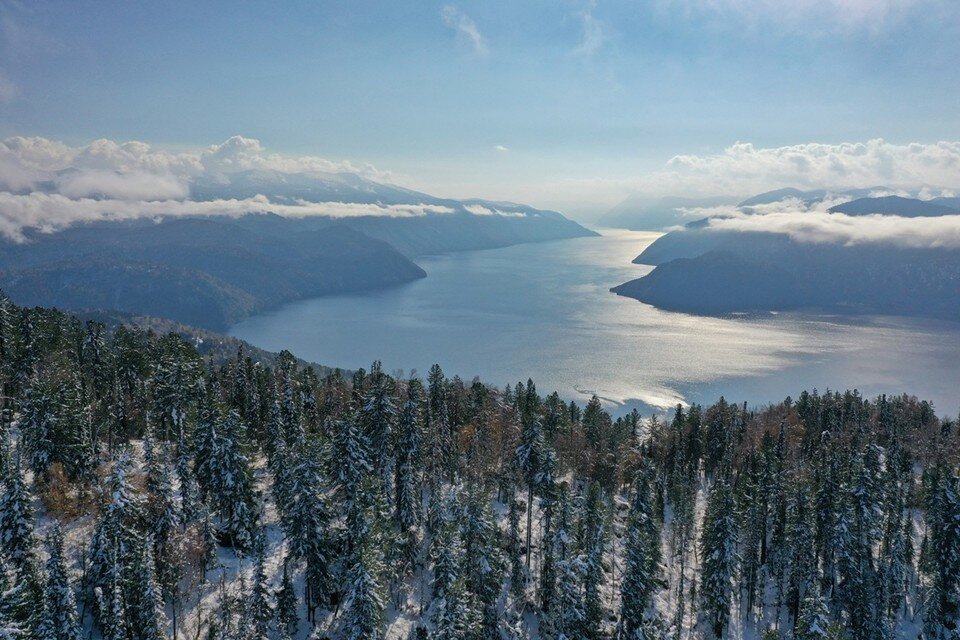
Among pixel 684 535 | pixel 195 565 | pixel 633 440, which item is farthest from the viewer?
pixel 633 440

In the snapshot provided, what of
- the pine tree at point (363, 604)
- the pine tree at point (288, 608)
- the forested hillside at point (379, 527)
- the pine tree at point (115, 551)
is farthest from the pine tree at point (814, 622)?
the pine tree at point (115, 551)

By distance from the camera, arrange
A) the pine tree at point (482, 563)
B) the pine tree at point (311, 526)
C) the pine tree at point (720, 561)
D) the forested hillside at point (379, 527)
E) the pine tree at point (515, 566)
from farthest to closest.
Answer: the pine tree at point (515, 566) → the pine tree at point (720, 561) → the pine tree at point (311, 526) → the pine tree at point (482, 563) → the forested hillside at point (379, 527)

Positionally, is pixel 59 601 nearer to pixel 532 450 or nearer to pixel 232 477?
pixel 232 477

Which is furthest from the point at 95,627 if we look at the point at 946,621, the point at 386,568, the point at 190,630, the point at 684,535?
the point at 946,621

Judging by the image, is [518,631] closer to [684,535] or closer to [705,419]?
[684,535]

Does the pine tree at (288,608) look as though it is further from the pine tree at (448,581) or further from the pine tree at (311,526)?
the pine tree at (448,581)

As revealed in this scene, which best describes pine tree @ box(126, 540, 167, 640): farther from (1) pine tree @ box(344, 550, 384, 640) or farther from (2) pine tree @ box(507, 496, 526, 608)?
(2) pine tree @ box(507, 496, 526, 608)

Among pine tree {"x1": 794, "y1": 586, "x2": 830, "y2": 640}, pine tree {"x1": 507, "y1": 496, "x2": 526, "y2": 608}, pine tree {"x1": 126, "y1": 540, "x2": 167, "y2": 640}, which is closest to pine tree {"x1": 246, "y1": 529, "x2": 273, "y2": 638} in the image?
pine tree {"x1": 126, "y1": 540, "x2": 167, "y2": 640}

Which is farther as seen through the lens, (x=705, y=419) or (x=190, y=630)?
(x=705, y=419)
